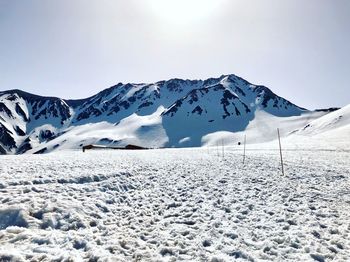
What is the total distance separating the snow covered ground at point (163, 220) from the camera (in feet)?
26.7

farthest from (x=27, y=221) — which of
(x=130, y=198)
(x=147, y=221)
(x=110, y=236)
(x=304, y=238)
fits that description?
(x=304, y=238)

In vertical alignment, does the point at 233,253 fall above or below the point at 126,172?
below

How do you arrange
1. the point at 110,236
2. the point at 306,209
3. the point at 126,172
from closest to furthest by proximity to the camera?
1. the point at 110,236
2. the point at 306,209
3. the point at 126,172

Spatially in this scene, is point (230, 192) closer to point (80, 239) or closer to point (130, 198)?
point (130, 198)

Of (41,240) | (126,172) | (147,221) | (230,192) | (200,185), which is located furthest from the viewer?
(126,172)

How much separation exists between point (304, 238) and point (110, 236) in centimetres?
631

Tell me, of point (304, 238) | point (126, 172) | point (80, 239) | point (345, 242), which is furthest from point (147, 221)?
point (126, 172)

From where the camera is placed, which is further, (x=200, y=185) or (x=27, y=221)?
(x=200, y=185)

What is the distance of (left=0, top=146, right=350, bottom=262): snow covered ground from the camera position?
320 inches

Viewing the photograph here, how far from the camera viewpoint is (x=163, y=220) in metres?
10.9

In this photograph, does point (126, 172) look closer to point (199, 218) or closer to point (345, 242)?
point (199, 218)

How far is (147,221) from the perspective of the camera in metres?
10.7

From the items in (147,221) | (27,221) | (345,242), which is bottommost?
(345,242)

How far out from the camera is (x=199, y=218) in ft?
36.6
